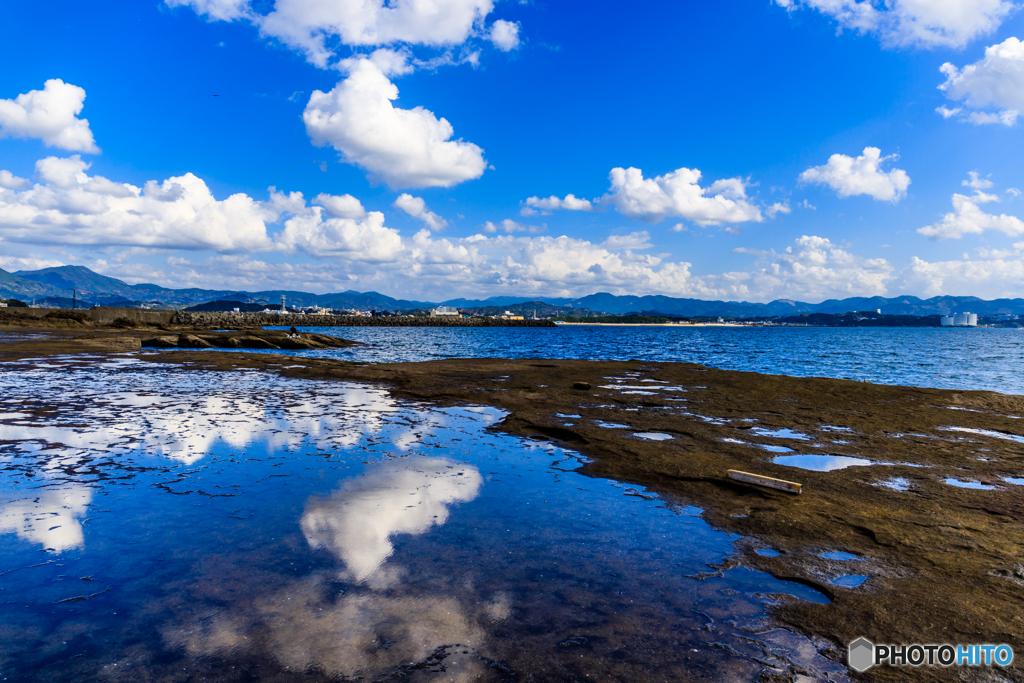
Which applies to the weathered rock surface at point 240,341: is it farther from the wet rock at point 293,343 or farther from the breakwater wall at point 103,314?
the breakwater wall at point 103,314

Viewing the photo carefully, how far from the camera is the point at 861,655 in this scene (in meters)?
4.88

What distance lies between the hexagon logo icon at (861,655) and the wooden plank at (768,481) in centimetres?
464

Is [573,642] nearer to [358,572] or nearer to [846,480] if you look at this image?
[358,572]

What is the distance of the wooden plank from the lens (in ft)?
30.7

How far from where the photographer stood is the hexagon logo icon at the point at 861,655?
15.4 feet

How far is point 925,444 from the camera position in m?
13.8

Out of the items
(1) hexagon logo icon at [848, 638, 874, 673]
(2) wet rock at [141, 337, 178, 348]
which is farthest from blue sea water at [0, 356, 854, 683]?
(2) wet rock at [141, 337, 178, 348]

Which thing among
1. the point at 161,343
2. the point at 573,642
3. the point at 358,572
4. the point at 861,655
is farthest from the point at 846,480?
the point at 161,343

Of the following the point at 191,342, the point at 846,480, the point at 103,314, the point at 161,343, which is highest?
the point at 103,314

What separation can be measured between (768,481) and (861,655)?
16.5ft

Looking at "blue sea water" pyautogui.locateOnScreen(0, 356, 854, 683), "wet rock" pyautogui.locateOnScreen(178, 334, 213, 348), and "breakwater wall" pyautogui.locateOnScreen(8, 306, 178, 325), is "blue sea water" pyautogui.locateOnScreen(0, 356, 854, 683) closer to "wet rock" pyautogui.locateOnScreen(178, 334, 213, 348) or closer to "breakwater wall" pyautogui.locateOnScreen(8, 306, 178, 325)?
"wet rock" pyautogui.locateOnScreen(178, 334, 213, 348)

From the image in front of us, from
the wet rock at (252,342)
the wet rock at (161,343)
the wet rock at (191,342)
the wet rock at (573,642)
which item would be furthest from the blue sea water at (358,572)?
the wet rock at (252,342)

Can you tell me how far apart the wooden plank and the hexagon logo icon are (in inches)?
183

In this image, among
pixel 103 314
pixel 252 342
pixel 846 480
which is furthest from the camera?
pixel 103 314
